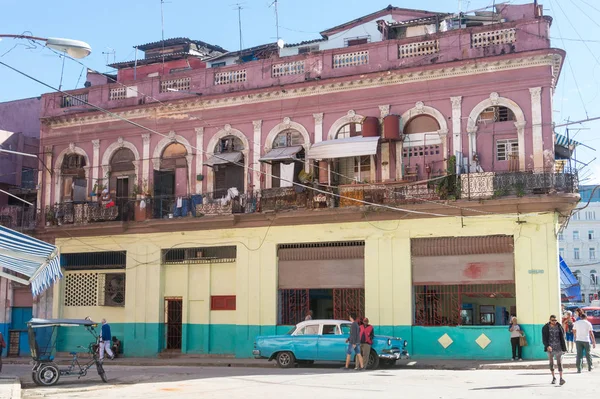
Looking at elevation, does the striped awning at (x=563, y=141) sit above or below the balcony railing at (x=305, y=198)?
above

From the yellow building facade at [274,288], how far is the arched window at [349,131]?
3097 mm

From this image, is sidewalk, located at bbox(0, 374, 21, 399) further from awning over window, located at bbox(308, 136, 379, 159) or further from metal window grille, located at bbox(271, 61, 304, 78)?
metal window grille, located at bbox(271, 61, 304, 78)

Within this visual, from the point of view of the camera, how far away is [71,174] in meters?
30.4

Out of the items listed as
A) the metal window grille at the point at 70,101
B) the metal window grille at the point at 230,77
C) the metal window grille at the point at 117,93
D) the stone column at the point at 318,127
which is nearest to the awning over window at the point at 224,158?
the metal window grille at the point at 230,77

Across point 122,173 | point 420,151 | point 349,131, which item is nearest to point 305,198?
point 349,131

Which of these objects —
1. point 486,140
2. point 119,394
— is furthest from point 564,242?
point 119,394

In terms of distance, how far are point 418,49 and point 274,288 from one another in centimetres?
938

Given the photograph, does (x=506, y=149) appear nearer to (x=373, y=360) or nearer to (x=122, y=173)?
(x=373, y=360)

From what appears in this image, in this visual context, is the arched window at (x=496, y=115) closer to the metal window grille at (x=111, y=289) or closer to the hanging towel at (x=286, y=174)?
the hanging towel at (x=286, y=174)

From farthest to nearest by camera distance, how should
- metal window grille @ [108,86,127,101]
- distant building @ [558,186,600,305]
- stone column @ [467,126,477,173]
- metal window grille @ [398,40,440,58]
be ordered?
1. distant building @ [558,186,600,305]
2. metal window grille @ [108,86,127,101]
3. metal window grille @ [398,40,440,58]
4. stone column @ [467,126,477,173]

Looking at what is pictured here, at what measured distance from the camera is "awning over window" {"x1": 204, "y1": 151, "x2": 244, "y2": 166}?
2673cm

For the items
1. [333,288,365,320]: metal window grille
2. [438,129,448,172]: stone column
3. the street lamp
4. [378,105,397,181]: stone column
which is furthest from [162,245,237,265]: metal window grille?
the street lamp

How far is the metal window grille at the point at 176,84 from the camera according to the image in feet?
94.1

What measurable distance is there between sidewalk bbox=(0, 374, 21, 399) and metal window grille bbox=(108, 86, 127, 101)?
47.9 feet
